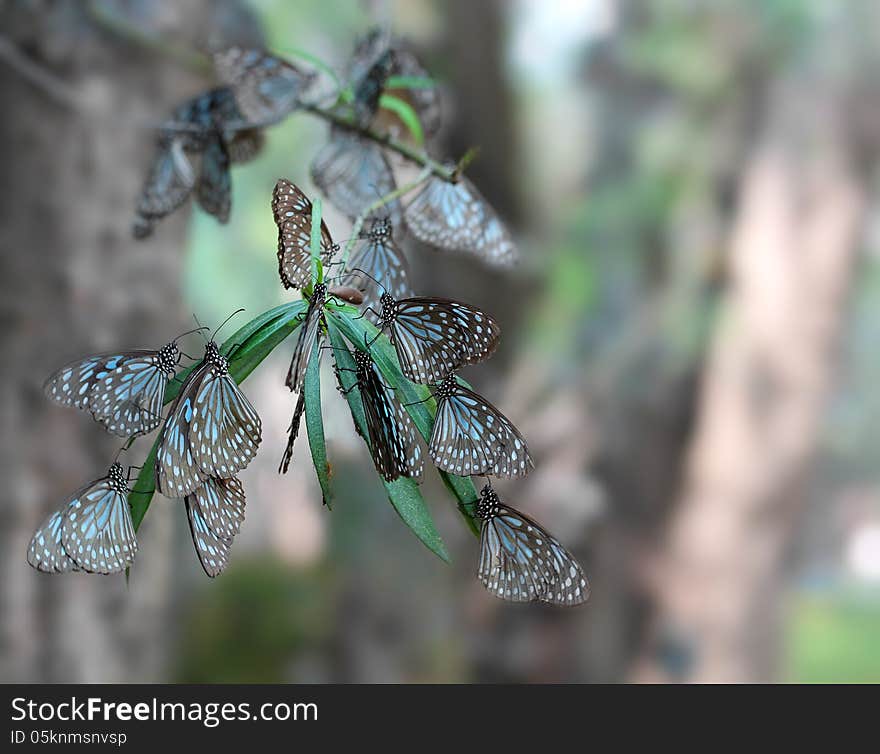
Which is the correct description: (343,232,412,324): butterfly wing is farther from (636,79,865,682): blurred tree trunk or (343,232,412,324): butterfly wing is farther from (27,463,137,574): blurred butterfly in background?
→ (636,79,865,682): blurred tree trunk

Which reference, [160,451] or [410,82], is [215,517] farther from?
[410,82]

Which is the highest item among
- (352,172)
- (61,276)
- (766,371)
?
(766,371)

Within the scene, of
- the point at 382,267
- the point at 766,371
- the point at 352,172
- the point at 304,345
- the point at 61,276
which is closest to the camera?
the point at 304,345

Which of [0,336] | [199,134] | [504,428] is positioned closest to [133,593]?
[0,336]

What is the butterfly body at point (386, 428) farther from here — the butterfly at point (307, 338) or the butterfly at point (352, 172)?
the butterfly at point (352, 172)

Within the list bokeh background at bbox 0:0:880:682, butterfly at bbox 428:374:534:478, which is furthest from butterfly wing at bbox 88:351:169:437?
bokeh background at bbox 0:0:880:682

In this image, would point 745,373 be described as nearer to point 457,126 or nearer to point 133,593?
point 457,126

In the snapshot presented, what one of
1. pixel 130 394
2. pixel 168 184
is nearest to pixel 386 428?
pixel 130 394
